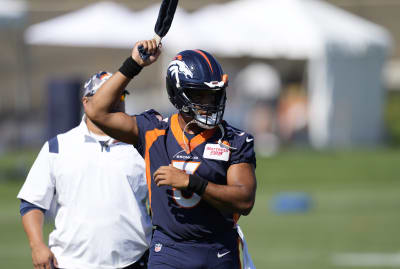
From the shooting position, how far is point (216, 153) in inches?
180

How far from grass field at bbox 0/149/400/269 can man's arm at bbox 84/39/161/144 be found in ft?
21.4

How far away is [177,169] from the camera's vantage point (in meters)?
4.38

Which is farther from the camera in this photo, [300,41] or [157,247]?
[300,41]

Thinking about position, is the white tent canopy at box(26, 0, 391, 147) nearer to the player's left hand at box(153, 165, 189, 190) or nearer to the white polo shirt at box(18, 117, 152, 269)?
the white polo shirt at box(18, 117, 152, 269)

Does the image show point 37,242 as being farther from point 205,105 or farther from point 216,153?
point 205,105

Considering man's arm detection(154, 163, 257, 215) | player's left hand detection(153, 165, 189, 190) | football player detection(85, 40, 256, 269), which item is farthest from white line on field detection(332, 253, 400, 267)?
player's left hand detection(153, 165, 189, 190)

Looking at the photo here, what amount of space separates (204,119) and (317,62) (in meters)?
22.6

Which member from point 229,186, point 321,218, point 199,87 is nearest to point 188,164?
point 229,186

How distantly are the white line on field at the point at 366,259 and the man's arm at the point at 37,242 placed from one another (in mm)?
6362

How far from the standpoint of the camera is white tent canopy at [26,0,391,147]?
26.4m

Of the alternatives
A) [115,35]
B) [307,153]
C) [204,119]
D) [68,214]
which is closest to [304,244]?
[68,214]

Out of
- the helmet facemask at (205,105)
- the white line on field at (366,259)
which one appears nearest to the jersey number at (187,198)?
the helmet facemask at (205,105)

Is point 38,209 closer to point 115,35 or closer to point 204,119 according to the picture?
point 204,119

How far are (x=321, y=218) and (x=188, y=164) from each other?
10.7 m
